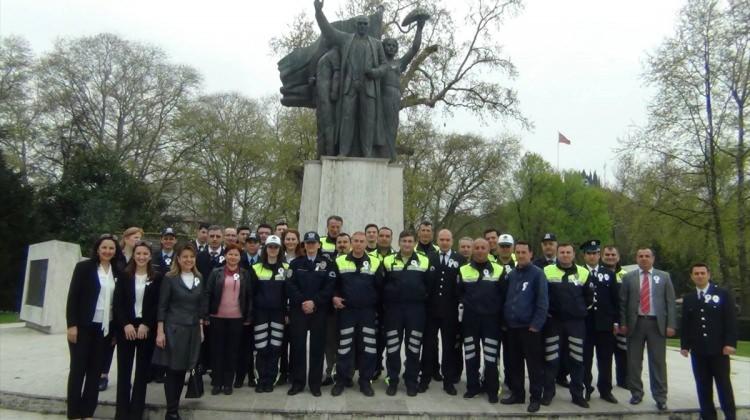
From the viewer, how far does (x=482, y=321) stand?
6.11 meters

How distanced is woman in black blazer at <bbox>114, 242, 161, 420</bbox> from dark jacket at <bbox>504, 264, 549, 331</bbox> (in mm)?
3467

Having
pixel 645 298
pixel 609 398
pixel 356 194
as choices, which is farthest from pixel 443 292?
pixel 356 194

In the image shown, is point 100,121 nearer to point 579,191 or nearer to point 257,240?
point 257,240

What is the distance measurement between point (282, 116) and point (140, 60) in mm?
7938

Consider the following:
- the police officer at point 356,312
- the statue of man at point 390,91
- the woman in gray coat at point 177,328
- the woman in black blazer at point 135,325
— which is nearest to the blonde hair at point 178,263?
the woman in gray coat at point 177,328

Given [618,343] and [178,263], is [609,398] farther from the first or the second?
[178,263]

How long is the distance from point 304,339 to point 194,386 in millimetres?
1165

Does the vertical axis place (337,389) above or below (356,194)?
below

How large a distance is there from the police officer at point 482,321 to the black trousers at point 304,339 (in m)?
1.51

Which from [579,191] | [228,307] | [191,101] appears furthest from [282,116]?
[228,307]

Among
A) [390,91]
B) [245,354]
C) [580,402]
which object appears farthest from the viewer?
[390,91]

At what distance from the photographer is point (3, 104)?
27.9 meters

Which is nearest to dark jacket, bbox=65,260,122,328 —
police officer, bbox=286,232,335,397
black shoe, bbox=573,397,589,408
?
police officer, bbox=286,232,335,397

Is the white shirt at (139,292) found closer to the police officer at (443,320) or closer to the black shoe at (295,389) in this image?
the black shoe at (295,389)
